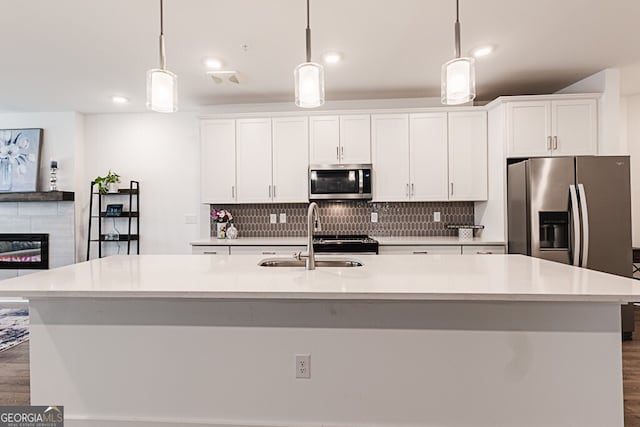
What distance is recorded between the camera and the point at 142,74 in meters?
3.58

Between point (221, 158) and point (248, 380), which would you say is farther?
point (221, 158)

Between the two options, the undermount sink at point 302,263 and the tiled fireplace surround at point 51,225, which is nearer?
the undermount sink at point 302,263

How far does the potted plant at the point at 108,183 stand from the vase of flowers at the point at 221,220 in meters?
1.35

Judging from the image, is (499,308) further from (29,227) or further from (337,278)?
(29,227)

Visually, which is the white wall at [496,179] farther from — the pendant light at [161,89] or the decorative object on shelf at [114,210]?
the decorative object on shelf at [114,210]

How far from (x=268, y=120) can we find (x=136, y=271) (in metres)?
2.60

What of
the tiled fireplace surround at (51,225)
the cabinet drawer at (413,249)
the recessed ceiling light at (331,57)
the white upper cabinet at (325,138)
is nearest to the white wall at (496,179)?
the cabinet drawer at (413,249)

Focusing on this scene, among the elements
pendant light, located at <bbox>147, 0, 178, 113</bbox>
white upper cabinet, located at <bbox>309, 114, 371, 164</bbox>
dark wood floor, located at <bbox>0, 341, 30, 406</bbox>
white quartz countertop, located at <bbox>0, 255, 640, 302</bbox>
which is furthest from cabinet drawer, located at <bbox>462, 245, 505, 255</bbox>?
dark wood floor, located at <bbox>0, 341, 30, 406</bbox>

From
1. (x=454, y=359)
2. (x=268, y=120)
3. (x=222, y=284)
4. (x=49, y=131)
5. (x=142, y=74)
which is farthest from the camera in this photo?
(x=49, y=131)

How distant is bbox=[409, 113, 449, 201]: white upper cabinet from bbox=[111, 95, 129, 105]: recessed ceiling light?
3.28m

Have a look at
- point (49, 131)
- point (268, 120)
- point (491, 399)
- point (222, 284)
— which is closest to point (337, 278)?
point (222, 284)

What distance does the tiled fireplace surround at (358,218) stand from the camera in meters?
4.40

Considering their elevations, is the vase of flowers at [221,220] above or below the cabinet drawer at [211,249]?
above

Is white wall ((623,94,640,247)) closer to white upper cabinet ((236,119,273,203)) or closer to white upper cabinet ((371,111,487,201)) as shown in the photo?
white upper cabinet ((371,111,487,201))
